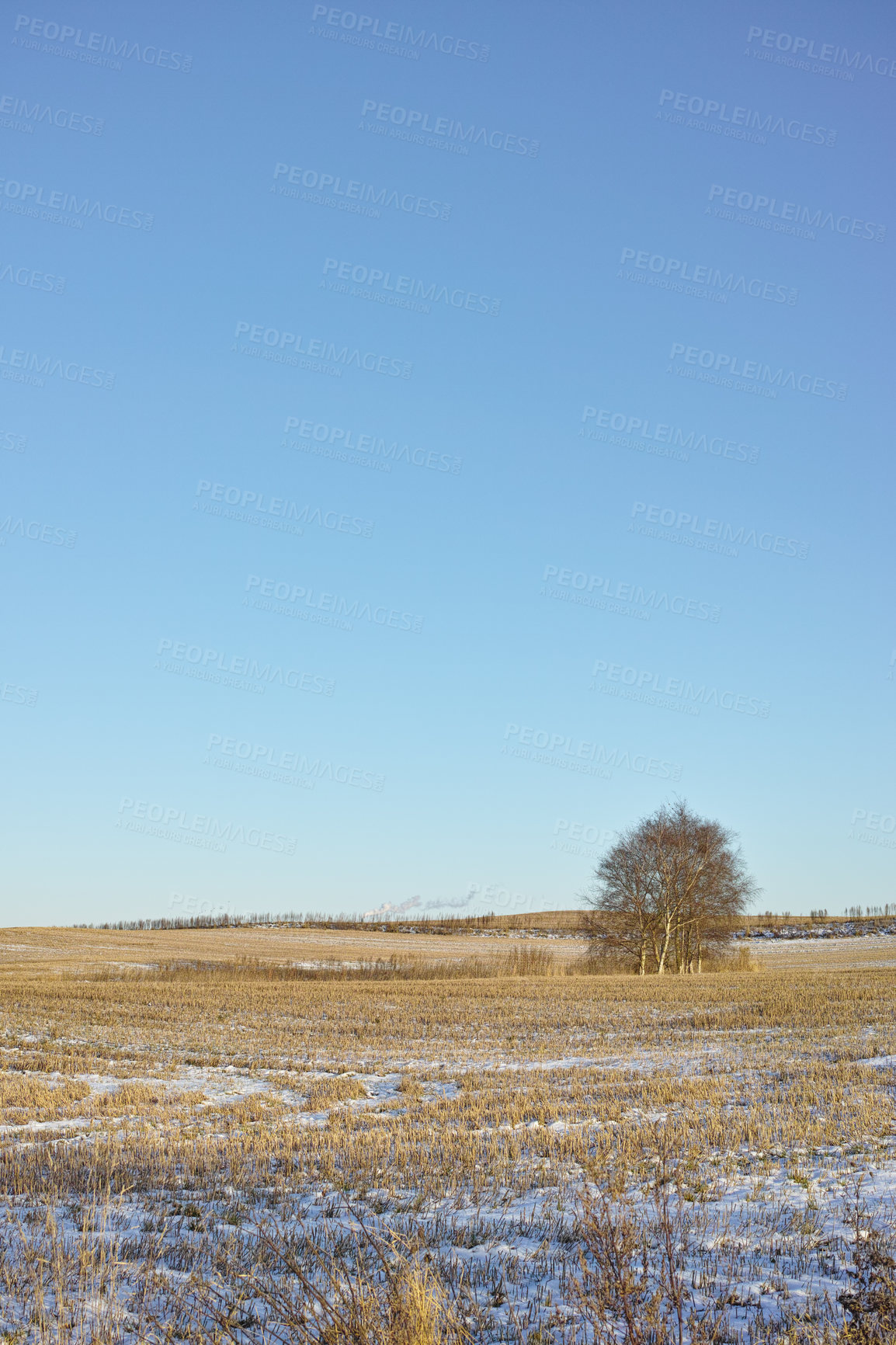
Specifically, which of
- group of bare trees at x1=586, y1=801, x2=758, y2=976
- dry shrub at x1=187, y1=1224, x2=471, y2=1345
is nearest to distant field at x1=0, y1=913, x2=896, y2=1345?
dry shrub at x1=187, y1=1224, x2=471, y2=1345

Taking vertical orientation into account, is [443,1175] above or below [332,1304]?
below

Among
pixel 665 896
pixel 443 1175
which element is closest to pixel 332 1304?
pixel 443 1175

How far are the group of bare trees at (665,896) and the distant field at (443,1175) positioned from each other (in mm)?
31063

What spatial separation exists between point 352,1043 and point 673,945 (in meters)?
39.1

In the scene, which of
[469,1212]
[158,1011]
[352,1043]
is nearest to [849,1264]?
[469,1212]

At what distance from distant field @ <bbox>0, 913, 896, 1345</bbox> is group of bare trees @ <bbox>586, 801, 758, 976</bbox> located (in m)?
31.1

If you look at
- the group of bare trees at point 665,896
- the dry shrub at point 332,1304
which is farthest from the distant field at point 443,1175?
the group of bare trees at point 665,896

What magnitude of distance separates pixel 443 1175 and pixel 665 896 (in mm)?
46924

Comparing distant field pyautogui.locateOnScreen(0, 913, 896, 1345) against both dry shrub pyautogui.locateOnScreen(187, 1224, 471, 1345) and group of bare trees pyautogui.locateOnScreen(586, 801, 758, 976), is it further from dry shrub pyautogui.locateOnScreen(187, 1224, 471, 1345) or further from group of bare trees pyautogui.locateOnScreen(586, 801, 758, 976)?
group of bare trees pyautogui.locateOnScreen(586, 801, 758, 976)

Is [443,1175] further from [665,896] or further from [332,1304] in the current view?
[665,896]

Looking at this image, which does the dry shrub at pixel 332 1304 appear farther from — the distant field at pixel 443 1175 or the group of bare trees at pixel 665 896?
the group of bare trees at pixel 665 896

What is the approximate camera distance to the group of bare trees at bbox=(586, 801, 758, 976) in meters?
52.2

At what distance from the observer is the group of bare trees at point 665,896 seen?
52.2 meters

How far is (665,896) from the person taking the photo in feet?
171
